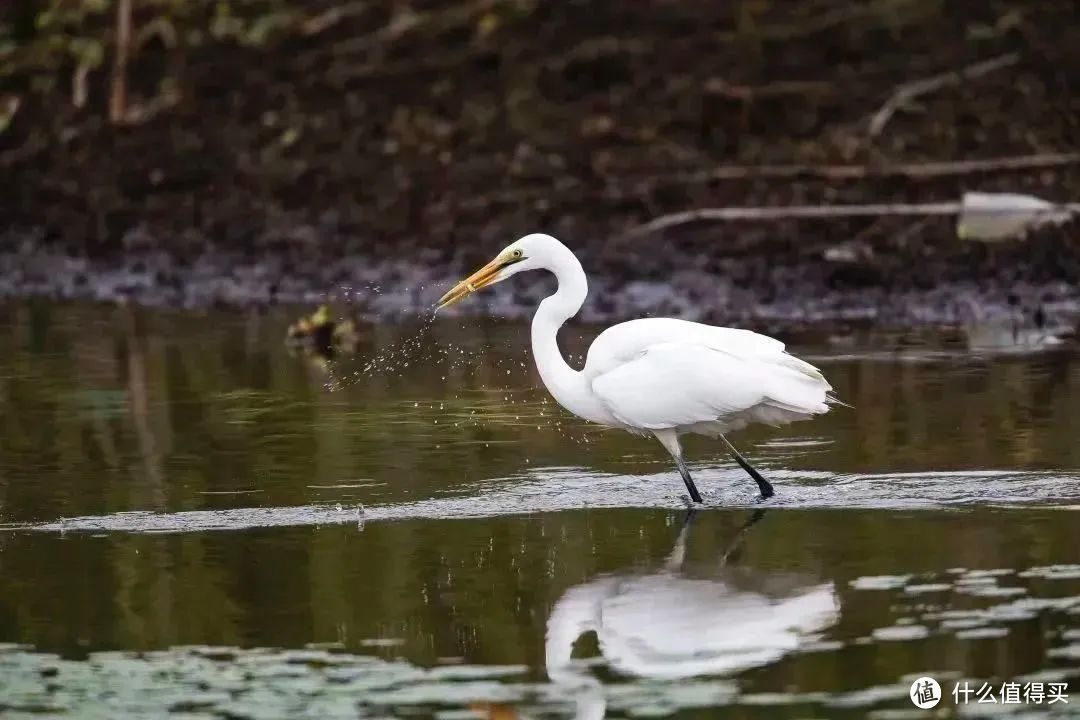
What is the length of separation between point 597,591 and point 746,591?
0.52 metres

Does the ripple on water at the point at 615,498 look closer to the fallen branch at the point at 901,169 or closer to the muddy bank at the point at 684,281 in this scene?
the muddy bank at the point at 684,281

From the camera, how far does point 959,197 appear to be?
722 inches

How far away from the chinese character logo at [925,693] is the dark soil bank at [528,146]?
32.6ft

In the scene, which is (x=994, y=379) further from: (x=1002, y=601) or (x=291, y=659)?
(x=291, y=659)

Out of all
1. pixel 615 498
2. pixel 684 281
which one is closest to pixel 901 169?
pixel 684 281

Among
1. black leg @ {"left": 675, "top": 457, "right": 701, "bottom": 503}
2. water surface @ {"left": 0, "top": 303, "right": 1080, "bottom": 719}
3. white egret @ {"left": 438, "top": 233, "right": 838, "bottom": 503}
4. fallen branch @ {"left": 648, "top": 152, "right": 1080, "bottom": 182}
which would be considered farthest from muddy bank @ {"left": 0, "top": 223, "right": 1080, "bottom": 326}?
black leg @ {"left": 675, "top": 457, "right": 701, "bottom": 503}

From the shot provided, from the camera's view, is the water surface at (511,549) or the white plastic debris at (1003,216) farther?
the white plastic debris at (1003,216)

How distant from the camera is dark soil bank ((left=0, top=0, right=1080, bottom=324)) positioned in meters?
17.8

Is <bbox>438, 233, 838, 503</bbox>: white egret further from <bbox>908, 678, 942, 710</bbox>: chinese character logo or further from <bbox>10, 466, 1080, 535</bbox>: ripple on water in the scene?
<bbox>908, 678, 942, 710</bbox>: chinese character logo

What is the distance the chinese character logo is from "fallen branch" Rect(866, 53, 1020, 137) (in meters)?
12.9

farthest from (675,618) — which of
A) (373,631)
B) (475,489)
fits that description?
(475,489)

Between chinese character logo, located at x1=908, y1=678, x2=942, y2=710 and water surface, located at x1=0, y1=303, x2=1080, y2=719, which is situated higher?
water surface, located at x1=0, y1=303, x2=1080, y2=719

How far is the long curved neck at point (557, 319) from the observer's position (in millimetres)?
9891

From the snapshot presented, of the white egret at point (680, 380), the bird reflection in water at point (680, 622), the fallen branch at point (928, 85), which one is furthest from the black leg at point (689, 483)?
the fallen branch at point (928, 85)
